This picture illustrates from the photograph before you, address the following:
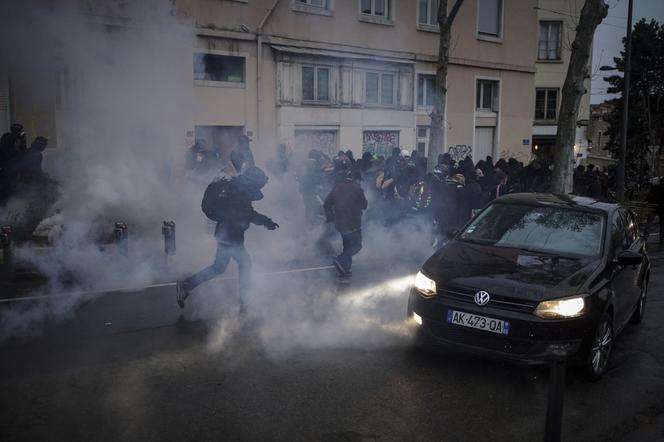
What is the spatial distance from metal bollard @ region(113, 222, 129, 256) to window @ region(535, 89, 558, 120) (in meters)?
29.4

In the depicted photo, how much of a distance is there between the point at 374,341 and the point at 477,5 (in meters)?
19.0

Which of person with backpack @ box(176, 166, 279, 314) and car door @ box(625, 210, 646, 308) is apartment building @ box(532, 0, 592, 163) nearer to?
car door @ box(625, 210, 646, 308)

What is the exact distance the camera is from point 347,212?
332 inches

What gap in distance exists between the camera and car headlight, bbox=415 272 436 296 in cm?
525

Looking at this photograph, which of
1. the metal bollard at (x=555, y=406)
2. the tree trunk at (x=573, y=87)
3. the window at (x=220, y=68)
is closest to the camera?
the metal bollard at (x=555, y=406)

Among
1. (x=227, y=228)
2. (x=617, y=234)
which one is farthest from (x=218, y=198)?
(x=617, y=234)

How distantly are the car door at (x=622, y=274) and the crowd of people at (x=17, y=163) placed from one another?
8.16 metres

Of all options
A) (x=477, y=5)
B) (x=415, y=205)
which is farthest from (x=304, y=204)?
(x=477, y=5)

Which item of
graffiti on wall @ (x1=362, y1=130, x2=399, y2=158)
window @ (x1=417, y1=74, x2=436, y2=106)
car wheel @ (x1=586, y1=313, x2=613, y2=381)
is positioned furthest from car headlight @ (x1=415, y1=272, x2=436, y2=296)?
window @ (x1=417, y1=74, x2=436, y2=106)

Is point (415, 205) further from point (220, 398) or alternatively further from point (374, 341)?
point (220, 398)

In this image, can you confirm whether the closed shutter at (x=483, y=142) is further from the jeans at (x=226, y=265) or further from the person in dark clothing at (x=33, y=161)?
the jeans at (x=226, y=265)

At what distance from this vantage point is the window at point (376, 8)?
18812mm

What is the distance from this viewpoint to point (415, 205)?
1034 cm

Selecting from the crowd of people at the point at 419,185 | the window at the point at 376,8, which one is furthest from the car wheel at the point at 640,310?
the window at the point at 376,8
